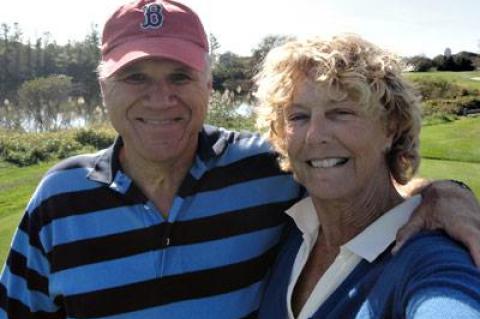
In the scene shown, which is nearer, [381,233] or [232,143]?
Answer: [381,233]

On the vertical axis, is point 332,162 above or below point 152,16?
below

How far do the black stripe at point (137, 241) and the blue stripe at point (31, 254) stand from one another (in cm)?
5

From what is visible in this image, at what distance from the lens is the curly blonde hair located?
2033mm

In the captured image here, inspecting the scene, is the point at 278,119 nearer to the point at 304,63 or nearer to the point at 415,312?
the point at 304,63

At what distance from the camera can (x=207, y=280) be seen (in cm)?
232

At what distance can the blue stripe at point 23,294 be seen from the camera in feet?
8.04

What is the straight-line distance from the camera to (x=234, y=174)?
2506 mm

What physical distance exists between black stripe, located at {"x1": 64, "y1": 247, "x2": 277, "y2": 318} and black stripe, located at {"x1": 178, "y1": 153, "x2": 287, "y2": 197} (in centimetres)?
33

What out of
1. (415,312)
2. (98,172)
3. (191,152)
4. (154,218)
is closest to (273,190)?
(191,152)

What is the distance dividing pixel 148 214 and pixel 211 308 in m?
0.43

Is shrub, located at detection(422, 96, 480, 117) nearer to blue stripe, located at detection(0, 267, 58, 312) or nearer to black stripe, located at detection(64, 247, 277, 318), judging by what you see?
black stripe, located at detection(64, 247, 277, 318)

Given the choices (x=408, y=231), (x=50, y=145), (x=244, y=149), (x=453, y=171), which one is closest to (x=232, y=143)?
(x=244, y=149)

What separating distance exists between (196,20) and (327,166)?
816 millimetres

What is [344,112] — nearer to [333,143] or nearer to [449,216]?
[333,143]
